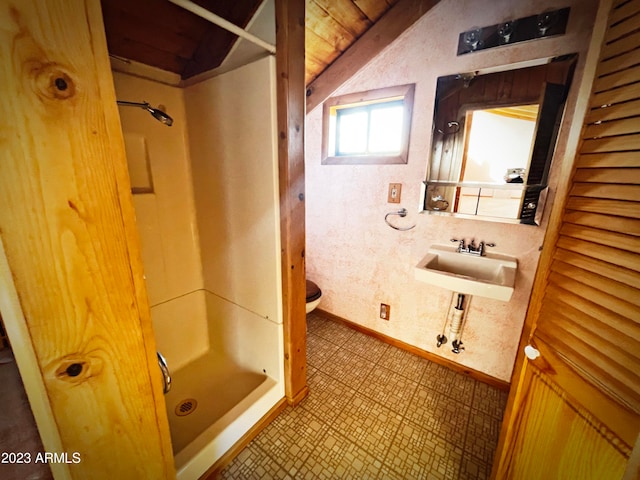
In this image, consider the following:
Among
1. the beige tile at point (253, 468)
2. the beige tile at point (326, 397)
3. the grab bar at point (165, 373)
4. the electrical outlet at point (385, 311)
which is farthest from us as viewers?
the electrical outlet at point (385, 311)

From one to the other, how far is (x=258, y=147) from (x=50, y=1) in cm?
81

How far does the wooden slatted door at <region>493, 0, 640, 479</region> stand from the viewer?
58cm

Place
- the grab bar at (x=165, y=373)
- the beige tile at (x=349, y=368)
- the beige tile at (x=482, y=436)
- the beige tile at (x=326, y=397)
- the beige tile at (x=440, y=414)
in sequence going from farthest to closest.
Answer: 1. the beige tile at (x=349, y=368)
2. the beige tile at (x=326, y=397)
3. the beige tile at (x=440, y=414)
4. the beige tile at (x=482, y=436)
5. the grab bar at (x=165, y=373)

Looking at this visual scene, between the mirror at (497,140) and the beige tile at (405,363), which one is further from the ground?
the mirror at (497,140)

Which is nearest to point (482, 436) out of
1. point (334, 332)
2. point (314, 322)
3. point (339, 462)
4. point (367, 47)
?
point (339, 462)

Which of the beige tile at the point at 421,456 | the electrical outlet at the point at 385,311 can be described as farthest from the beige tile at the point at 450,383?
the electrical outlet at the point at 385,311

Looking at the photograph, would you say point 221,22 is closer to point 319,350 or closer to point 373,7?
point 373,7

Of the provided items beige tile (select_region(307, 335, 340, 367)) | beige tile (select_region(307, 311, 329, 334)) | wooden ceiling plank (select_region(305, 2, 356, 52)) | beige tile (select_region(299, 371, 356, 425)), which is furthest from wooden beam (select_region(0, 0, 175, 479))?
beige tile (select_region(307, 311, 329, 334))

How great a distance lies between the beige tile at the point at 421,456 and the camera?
1235mm

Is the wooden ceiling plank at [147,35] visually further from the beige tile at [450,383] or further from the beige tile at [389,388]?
the beige tile at [450,383]

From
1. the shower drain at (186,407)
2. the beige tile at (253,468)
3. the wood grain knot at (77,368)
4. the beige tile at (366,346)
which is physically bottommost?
the beige tile at (253,468)

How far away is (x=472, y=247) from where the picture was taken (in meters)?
1.62

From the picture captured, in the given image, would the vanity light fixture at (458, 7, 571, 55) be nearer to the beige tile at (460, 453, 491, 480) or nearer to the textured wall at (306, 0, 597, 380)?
the textured wall at (306, 0, 597, 380)

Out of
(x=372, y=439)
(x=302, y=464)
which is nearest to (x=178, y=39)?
(x=302, y=464)
